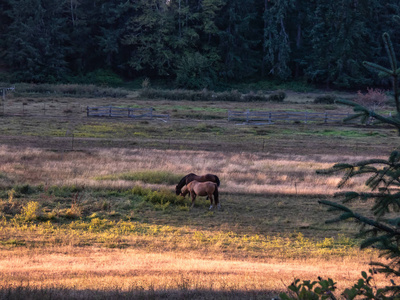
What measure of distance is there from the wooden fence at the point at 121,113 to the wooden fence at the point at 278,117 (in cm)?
722

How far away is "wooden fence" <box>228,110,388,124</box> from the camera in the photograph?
1839 inches

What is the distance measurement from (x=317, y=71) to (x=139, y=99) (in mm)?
30733

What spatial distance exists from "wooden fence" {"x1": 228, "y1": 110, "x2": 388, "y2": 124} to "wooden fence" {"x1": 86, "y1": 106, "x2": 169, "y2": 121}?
7.22 meters

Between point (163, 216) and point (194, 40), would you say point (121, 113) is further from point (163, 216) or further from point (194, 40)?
point (194, 40)

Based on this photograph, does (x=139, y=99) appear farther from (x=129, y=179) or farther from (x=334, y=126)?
(x=129, y=179)

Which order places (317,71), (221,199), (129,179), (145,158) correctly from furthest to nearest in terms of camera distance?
(317,71) < (145,158) < (129,179) < (221,199)

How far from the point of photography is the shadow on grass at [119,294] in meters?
6.09

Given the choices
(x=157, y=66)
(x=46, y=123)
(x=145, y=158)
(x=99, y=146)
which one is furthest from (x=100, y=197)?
(x=157, y=66)

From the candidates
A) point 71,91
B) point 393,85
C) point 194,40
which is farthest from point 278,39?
point 393,85

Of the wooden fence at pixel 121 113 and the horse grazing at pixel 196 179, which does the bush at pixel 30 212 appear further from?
the wooden fence at pixel 121 113

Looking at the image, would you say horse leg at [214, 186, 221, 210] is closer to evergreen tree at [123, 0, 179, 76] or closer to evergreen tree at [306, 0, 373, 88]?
evergreen tree at [306, 0, 373, 88]

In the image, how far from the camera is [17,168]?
22.0 m

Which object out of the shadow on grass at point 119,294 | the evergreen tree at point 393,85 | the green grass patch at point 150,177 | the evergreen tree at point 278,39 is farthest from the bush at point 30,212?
the evergreen tree at point 278,39

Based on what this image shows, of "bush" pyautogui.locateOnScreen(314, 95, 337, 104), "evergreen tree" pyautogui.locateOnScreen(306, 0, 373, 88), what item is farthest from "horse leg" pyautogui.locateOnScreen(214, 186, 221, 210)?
"evergreen tree" pyautogui.locateOnScreen(306, 0, 373, 88)
